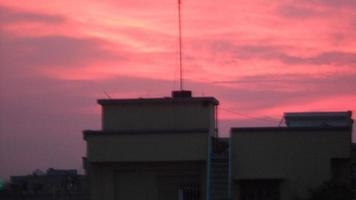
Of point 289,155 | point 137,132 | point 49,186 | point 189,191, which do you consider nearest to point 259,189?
point 289,155

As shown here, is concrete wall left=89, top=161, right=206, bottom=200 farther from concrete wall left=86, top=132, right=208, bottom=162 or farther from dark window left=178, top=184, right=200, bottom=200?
concrete wall left=86, top=132, right=208, bottom=162

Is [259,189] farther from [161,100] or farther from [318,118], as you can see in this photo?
[318,118]

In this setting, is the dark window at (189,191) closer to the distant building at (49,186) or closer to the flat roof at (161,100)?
the flat roof at (161,100)

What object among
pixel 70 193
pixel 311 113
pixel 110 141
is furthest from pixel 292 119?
pixel 70 193

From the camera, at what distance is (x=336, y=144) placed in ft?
131

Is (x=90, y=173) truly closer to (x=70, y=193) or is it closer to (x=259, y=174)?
(x=259, y=174)

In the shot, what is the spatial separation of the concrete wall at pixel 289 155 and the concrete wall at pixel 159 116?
314 cm

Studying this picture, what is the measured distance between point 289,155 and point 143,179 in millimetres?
7384

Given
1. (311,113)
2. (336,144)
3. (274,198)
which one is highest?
(311,113)

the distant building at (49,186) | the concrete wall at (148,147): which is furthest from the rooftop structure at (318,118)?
the distant building at (49,186)

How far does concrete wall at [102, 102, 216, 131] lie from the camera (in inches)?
1700

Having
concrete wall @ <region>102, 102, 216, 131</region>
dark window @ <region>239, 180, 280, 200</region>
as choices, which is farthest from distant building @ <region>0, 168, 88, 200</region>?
dark window @ <region>239, 180, 280, 200</region>

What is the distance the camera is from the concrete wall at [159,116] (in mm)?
43188

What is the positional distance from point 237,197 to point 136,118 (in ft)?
22.7
